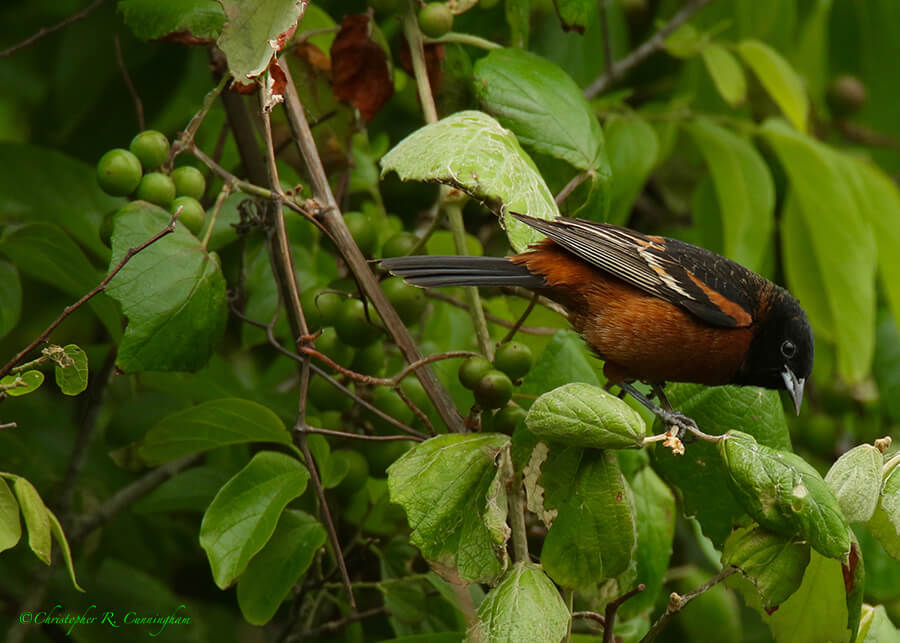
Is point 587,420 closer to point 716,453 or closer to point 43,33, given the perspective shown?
point 716,453

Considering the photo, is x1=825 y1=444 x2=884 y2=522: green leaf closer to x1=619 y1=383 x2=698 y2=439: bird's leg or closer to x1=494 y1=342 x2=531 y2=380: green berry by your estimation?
x1=619 y1=383 x2=698 y2=439: bird's leg

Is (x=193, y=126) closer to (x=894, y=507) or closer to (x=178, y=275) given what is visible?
(x=178, y=275)

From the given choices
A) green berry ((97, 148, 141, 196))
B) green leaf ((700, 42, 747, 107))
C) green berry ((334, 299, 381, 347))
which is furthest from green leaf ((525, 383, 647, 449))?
green leaf ((700, 42, 747, 107))

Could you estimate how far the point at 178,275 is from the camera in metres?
2.28

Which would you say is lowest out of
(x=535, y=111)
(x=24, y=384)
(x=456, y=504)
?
(x=456, y=504)

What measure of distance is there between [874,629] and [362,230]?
1628mm

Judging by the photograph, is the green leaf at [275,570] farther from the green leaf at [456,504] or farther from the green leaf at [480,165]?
the green leaf at [480,165]

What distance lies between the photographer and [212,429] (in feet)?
8.10

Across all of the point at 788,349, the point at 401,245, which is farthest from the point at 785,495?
the point at 788,349

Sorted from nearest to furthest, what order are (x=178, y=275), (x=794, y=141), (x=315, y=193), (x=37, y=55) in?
(x=178, y=275) → (x=315, y=193) → (x=794, y=141) → (x=37, y=55)

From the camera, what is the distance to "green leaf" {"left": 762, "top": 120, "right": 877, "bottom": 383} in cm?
327

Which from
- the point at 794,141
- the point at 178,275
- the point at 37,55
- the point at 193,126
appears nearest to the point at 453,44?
the point at 193,126

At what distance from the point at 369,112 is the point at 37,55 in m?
2.04

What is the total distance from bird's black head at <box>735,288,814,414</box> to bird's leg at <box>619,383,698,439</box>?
1.08 feet
